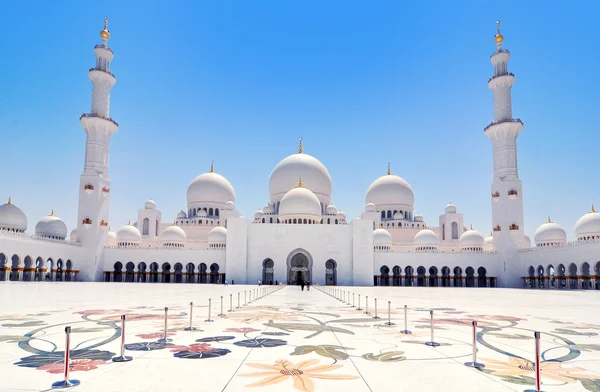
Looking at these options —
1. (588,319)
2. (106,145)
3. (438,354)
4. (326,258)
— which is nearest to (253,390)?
(438,354)

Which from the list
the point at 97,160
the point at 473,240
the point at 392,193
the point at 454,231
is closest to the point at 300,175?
the point at 392,193

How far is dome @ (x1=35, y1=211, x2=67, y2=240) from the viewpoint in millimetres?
38562

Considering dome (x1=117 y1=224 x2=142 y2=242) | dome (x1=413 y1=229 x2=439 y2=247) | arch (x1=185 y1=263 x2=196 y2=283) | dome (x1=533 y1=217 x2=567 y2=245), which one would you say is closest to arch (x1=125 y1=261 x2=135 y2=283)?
dome (x1=117 y1=224 x2=142 y2=242)

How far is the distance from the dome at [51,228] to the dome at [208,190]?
16004mm

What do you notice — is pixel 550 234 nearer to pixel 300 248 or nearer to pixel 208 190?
pixel 300 248

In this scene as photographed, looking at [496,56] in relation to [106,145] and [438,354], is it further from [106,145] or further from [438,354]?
[438,354]

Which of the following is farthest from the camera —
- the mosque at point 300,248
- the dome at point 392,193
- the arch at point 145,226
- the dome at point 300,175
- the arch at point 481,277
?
the dome at point 392,193

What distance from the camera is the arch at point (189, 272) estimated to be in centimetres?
4146

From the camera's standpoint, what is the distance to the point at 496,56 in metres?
39.4

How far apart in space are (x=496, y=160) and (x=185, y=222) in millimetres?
31480

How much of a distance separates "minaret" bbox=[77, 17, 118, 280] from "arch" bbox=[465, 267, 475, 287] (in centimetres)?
3120

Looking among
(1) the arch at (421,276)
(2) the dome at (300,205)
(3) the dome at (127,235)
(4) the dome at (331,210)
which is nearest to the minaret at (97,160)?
(3) the dome at (127,235)

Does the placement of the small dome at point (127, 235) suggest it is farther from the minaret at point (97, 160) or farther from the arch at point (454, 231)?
the arch at point (454, 231)

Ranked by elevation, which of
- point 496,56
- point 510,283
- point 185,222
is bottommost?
point 510,283
